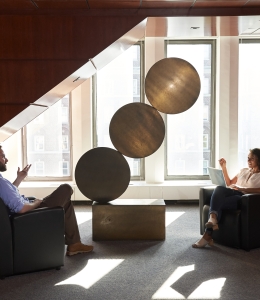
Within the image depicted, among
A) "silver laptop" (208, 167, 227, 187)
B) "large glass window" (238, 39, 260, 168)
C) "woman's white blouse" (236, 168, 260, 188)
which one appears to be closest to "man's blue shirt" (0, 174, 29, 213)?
"woman's white blouse" (236, 168, 260, 188)

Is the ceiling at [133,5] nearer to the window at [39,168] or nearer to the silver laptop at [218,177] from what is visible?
the silver laptop at [218,177]

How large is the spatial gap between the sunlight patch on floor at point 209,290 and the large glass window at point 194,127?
3901mm

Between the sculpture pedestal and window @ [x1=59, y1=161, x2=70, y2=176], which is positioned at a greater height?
window @ [x1=59, y1=161, x2=70, y2=176]

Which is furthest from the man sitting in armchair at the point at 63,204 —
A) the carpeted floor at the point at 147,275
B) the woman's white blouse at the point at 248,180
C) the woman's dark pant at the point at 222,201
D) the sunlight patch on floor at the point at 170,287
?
the woman's white blouse at the point at 248,180

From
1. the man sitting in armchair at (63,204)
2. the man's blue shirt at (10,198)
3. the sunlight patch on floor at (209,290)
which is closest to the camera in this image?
the sunlight patch on floor at (209,290)

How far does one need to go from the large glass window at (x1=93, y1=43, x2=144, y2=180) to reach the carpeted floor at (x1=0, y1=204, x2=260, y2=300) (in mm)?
2945

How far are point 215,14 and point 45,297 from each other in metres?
3.50

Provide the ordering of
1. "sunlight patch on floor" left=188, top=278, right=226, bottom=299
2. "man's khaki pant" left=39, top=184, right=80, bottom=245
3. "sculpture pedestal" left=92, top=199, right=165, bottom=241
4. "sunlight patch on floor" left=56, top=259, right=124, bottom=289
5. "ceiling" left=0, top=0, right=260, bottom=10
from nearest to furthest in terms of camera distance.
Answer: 1. "sunlight patch on floor" left=188, top=278, right=226, bottom=299
2. "sunlight patch on floor" left=56, top=259, right=124, bottom=289
3. "man's khaki pant" left=39, top=184, right=80, bottom=245
4. "ceiling" left=0, top=0, right=260, bottom=10
5. "sculpture pedestal" left=92, top=199, right=165, bottom=241

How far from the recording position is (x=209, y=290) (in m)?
3.31

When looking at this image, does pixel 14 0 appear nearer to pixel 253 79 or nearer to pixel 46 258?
pixel 46 258

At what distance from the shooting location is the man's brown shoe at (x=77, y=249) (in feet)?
13.8

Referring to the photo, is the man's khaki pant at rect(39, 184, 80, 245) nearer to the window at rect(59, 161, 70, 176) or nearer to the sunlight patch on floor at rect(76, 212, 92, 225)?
the sunlight patch on floor at rect(76, 212, 92, 225)

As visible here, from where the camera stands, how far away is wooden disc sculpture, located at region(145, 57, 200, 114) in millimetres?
4789

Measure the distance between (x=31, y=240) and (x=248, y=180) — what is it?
244 cm
